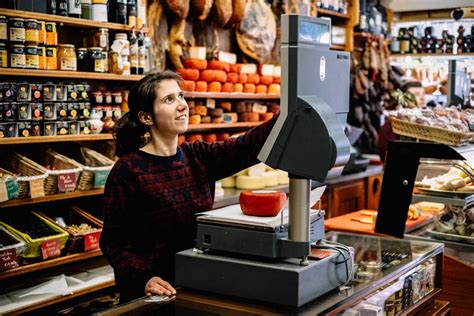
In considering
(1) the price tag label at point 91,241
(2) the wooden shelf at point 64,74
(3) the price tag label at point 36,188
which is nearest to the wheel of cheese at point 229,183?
(2) the wooden shelf at point 64,74

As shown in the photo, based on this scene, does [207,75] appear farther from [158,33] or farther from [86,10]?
[86,10]

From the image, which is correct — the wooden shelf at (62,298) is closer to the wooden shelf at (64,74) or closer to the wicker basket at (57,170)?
the wicker basket at (57,170)

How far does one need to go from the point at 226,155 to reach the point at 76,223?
62.6 inches

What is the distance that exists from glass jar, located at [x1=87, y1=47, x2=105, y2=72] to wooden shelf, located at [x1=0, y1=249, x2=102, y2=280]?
3.45 feet

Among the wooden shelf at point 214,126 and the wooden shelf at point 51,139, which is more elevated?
the wooden shelf at point 51,139

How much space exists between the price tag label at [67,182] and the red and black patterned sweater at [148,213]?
3.98ft

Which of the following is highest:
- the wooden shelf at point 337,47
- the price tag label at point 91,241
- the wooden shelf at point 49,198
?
the wooden shelf at point 337,47

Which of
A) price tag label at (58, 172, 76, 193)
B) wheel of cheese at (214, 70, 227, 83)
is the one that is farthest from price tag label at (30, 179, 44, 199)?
wheel of cheese at (214, 70, 227, 83)

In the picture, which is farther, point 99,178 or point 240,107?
point 240,107

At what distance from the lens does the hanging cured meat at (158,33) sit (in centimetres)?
470

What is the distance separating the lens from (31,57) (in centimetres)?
364

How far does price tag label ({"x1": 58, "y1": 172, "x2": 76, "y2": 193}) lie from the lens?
374 cm

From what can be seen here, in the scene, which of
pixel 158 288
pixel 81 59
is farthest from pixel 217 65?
pixel 158 288

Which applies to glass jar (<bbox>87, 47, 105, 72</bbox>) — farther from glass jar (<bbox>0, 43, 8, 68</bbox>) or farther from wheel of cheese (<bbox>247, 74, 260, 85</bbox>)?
wheel of cheese (<bbox>247, 74, 260, 85</bbox>)
